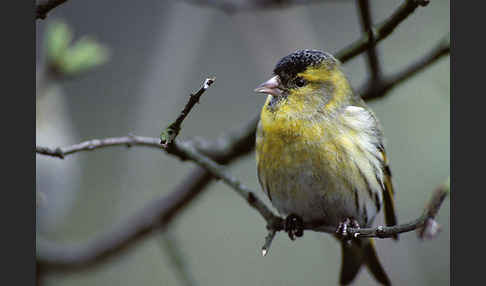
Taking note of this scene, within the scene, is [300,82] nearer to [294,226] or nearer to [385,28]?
[385,28]

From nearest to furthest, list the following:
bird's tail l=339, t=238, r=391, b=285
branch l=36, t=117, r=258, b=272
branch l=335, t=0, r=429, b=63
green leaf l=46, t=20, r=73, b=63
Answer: branch l=335, t=0, r=429, b=63, green leaf l=46, t=20, r=73, b=63, bird's tail l=339, t=238, r=391, b=285, branch l=36, t=117, r=258, b=272

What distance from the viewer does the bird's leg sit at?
2178 millimetres

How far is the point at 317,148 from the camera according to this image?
203 cm

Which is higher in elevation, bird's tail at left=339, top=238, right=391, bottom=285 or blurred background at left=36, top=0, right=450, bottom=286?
blurred background at left=36, top=0, right=450, bottom=286

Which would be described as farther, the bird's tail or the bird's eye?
the bird's tail

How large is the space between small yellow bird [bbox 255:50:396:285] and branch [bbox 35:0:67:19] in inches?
33.2

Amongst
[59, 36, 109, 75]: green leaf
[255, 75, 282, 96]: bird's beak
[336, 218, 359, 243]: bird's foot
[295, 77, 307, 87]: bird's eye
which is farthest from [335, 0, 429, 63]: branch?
[59, 36, 109, 75]: green leaf

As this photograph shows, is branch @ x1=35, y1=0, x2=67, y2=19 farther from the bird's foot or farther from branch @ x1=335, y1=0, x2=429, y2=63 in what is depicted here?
the bird's foot

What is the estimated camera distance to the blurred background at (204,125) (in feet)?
9.02

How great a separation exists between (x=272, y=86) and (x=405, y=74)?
64cm

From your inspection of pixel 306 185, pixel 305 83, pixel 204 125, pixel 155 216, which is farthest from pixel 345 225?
pixel 204 125

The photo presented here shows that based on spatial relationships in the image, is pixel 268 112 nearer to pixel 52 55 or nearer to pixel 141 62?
pixel 52 55

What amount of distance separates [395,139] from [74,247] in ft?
6.30

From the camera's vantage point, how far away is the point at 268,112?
2.15m
